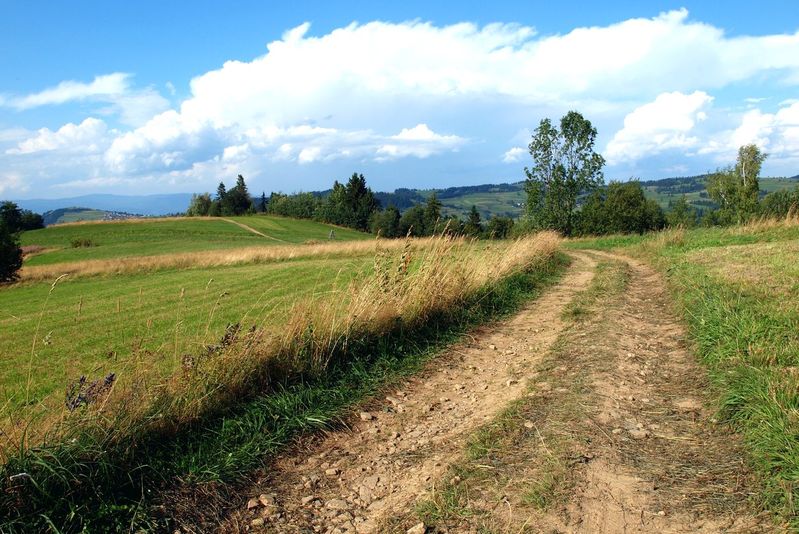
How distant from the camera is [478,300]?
29.0 feet

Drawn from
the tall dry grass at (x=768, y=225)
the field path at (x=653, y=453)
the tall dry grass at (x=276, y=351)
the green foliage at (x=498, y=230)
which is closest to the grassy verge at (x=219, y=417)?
the tall dry grass at (x=276, y=351)

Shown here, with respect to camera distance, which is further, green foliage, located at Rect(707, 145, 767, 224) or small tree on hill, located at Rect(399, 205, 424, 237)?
small tree on hill, located at Rect(399, 205, 424, 237)

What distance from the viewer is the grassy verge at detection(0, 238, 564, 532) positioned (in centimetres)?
312

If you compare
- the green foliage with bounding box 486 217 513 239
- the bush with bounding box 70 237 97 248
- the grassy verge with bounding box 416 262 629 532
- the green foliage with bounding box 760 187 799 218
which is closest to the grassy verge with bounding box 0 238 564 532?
the grassy verge with bounding box 416 262 629 532

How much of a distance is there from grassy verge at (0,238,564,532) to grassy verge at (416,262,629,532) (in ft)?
4.50

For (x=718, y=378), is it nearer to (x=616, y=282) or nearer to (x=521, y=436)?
(x=521, y=436)

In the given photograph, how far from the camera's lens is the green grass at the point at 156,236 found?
47875 mm

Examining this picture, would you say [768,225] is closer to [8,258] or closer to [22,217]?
[8,258]

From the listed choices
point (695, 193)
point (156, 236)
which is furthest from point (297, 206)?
point (695, 193)

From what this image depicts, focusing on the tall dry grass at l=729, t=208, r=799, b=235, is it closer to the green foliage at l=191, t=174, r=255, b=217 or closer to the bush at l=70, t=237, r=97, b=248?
the bush at l=70, t=237, r=97, b=248

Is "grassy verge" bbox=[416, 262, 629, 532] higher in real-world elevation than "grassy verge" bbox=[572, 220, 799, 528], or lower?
lower

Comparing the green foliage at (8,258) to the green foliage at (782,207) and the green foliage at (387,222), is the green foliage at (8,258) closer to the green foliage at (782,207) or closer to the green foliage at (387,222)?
the green foliage at (782,207)

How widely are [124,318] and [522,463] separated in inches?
539

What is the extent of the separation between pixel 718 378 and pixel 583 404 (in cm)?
124
